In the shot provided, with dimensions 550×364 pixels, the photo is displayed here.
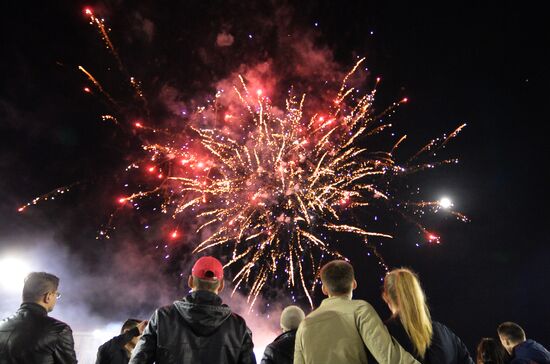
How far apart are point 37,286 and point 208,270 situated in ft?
6.91

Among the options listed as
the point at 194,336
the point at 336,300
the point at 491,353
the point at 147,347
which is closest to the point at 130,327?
the point at 147,347

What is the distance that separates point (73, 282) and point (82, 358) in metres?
4.41

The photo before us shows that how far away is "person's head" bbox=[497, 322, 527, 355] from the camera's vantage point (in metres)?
6.02

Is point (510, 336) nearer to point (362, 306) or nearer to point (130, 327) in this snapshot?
point (362, 306)

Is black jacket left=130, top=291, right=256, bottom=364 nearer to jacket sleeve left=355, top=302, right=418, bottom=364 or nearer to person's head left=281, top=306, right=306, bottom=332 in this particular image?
jacket sleeve left=355, top=302, right=418, bottom=364

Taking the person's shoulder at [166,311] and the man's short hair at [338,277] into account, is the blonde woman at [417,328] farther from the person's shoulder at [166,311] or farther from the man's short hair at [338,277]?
the person's shoulder at [166,311]

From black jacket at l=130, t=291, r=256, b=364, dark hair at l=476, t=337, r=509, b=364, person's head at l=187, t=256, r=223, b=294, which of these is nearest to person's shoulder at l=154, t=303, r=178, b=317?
black jacket at l=130, t=291, r=256, b=364

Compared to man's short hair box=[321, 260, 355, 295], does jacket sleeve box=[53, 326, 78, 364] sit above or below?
above

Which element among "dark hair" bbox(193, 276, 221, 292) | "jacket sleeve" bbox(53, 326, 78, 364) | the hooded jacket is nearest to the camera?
"dark hair" bbox(193, 276, 221, 292)

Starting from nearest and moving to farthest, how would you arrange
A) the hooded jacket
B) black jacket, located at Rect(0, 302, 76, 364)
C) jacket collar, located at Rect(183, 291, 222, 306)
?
jacket collar, located at Rect(183, 291, 222, 306) < black jacket, located at Rect(0, 302, 76, 364) < the hooded jacket

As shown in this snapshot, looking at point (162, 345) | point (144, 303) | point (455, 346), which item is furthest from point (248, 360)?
point (144, 303)

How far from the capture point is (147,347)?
4031 millimetres

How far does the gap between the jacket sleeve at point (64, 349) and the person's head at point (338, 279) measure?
2860 mm

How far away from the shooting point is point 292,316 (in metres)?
5.52
